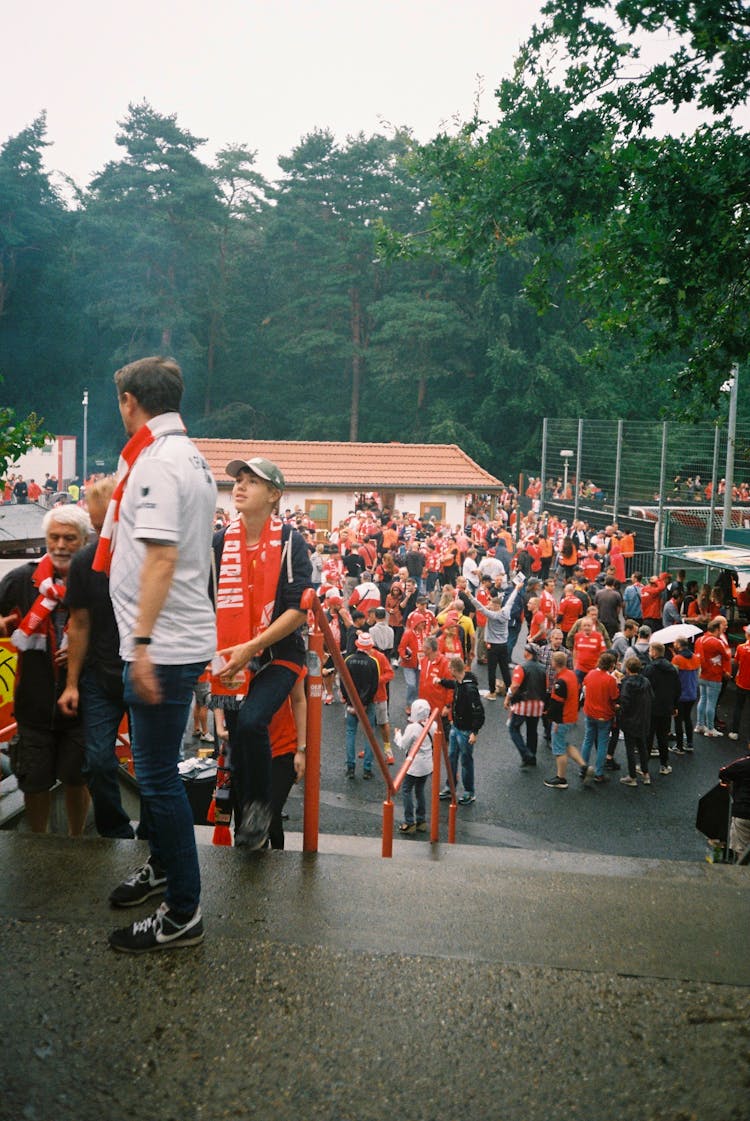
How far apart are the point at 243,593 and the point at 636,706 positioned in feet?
28.9

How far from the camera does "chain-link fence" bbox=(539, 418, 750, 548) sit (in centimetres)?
2559

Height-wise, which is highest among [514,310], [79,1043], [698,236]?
[514,310]

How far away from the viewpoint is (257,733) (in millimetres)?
3799

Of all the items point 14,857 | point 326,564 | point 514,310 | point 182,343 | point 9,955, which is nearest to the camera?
point 9,955

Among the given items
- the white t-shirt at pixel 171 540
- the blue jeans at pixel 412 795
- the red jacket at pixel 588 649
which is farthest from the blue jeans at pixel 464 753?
the white t-shirt at pixel 171 540

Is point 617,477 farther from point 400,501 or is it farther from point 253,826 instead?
point 253,826

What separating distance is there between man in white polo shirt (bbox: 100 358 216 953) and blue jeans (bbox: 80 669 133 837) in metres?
1.21

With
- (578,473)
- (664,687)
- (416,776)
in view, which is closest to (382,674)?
(416,776)

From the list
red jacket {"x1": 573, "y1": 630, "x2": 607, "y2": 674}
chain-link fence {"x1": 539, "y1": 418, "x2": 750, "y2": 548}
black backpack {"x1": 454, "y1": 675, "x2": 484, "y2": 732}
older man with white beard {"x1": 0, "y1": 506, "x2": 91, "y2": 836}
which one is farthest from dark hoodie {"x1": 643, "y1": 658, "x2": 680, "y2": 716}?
chain-link fence {"x1": 539, "y1": 418, "x2": 750, "y2": 548}

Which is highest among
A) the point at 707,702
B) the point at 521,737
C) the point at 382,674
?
the point at 382,674

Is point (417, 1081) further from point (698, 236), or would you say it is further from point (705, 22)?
point (705, 22)

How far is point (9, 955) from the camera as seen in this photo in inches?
116

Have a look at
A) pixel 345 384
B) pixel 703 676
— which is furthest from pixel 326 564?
pixel 345 384

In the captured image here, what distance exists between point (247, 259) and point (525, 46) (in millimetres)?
55326
